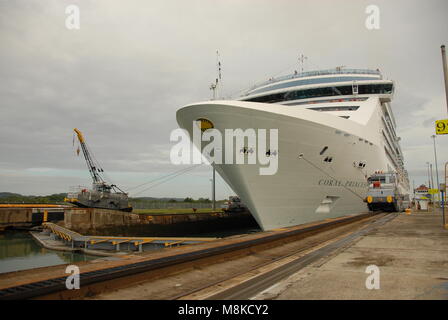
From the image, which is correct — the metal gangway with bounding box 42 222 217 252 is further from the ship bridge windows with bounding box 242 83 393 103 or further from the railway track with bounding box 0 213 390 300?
the ship bridge windows with bounding box 242 83 393 103

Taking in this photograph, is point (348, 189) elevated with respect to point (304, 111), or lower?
lower

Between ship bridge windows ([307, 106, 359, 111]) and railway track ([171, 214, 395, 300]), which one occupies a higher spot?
ship bridge windows ([307, 106, 359, 111])

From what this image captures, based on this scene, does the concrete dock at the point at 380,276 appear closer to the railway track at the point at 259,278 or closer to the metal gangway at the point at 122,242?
the railway track at the point at 259,278

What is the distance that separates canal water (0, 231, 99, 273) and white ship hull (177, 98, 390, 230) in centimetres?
1009

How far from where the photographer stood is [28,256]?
65.8ft

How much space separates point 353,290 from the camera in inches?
191

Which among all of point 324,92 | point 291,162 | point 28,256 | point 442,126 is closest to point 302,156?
point 291,162

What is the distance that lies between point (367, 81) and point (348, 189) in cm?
1013

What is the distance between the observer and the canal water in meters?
17.5

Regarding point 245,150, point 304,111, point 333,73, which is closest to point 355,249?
point 245,150

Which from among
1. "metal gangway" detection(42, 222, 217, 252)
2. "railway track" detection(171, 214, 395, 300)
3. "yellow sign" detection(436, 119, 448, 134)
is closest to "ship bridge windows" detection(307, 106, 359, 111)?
"metal gangway" detection(42, 222, 217, 252)

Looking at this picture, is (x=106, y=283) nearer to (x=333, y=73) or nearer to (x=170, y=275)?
(x=170, y=275)

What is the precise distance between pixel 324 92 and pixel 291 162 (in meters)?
10.5

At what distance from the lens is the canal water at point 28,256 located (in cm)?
1746
